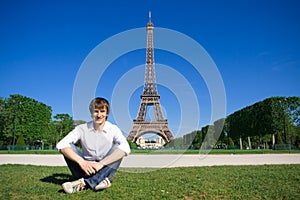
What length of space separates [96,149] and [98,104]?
71 cm

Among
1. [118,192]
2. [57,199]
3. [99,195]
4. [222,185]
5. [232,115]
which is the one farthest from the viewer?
[232,115]

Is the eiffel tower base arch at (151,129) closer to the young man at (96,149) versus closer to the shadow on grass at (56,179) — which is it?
the shadow on grass at (56,179)

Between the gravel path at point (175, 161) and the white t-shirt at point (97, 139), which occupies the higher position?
the white t-shirt at point (97, 139)

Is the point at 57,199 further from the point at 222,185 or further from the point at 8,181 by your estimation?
the point at 222,185

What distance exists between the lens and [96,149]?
4152mm

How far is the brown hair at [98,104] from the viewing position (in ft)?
13.3

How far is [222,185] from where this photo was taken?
5.08 m

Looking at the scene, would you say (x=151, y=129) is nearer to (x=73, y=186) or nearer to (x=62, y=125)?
(x=62, y=125)

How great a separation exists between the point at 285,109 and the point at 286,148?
6.93 meters

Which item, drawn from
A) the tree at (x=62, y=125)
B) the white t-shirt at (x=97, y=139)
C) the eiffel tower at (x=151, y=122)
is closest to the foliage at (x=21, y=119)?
the tree at (x=62, y=125)

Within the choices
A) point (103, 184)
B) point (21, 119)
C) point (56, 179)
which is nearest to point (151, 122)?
point (21, 119)

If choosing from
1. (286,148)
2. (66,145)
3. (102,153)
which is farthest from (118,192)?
(286,148)

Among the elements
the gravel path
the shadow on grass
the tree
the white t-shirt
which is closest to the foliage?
the tree

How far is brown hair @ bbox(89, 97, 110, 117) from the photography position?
4.05 metres
